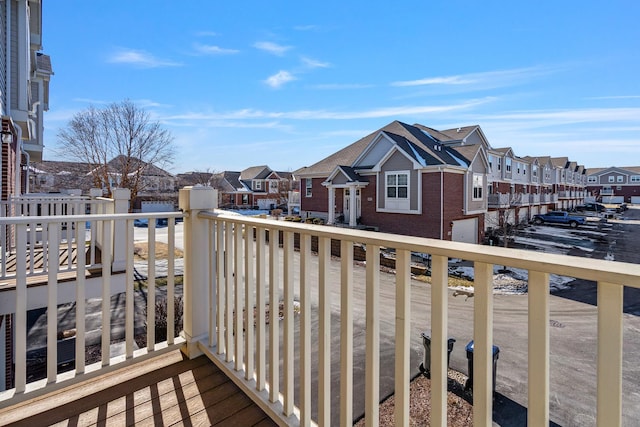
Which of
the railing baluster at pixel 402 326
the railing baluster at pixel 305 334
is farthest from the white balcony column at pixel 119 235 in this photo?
the railing baluster at pixel 402 326

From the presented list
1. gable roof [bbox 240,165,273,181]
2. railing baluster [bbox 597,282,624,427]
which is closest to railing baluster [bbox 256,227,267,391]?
railing baluster [bbox 597,282,624,427]

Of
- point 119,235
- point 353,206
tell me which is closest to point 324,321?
point 119,235

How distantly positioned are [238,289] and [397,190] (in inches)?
568

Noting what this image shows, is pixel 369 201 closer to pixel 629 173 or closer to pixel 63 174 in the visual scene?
pixel 63 174

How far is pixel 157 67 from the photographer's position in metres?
12.3

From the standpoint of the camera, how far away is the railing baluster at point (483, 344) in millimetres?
916

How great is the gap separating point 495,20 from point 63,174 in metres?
27.9

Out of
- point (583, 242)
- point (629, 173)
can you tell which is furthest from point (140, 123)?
point (629, 173)

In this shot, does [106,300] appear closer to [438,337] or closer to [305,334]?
[305,334]

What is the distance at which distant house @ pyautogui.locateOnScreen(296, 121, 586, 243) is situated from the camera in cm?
1468

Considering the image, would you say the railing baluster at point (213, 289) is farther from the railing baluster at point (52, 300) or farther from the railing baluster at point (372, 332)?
the railing baluster at point (372, 332)

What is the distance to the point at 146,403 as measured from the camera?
73.7 inches

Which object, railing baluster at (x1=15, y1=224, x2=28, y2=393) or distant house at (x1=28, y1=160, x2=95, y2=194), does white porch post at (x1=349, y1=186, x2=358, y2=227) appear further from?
railing baluster at (x1=15, y1=224, x2=28, y2=393)

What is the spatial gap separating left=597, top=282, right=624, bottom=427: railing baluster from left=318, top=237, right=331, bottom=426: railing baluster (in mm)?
904
